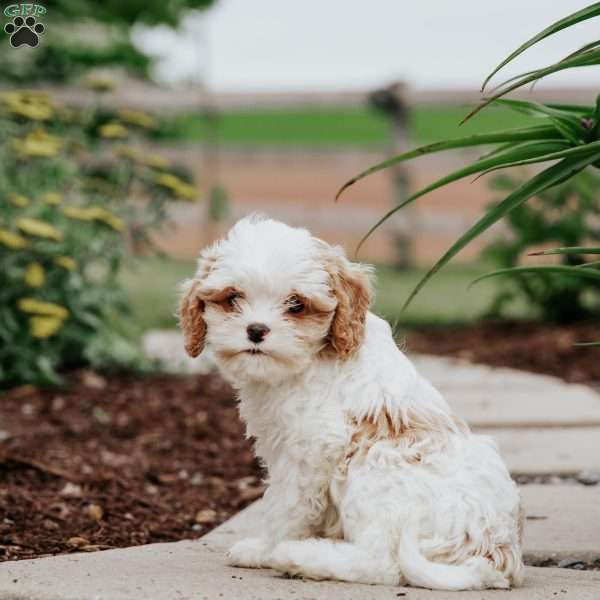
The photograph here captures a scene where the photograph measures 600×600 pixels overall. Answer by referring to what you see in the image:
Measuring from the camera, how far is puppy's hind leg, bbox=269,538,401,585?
2752 millimetres

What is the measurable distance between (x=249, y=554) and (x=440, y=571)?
587 mm

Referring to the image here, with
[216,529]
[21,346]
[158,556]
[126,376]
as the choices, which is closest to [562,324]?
[126,376]

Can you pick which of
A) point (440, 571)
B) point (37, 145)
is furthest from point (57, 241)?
point (440, 571)

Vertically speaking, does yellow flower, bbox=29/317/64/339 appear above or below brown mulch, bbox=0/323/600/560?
above

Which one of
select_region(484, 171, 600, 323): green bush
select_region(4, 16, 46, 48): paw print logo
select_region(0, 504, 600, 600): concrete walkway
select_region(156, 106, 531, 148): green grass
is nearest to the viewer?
select_region(0, 504, 600, 600): concrete walkway

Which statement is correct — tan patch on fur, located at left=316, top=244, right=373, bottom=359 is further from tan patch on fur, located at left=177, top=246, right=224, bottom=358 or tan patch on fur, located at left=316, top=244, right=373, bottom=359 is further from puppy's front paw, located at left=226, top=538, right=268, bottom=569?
puppy's front paw, located at left=226, top=538, right=268, bottom=569

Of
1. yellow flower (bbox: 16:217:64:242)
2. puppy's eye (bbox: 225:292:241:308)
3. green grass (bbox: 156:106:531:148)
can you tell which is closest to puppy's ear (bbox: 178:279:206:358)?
puppy's eye (bbox: 225:292:241:308)

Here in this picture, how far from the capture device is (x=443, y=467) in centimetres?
284

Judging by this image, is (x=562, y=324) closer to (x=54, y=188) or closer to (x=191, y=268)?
(x=54, y=188)

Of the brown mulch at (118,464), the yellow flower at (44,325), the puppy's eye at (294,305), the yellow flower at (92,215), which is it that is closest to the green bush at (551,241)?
the brown mulch at (118,464)

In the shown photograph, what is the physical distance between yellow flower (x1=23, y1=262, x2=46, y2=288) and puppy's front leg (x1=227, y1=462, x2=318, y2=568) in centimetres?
323

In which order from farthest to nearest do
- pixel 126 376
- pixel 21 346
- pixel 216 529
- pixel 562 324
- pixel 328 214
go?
pixel 328 214
pixel 562 324
pixel 126 376
pixel 21 346
pixel 216 529

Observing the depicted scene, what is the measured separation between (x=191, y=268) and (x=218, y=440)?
835cm

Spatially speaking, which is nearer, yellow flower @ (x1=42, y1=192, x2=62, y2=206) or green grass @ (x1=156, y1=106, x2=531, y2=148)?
yellow flower @ (x1=42, y1=192, x2=62, y2=206)
